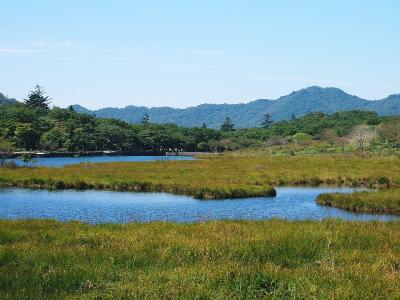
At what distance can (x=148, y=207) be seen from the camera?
3756cm

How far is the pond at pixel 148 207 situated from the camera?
3167cm

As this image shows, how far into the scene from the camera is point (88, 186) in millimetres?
53156

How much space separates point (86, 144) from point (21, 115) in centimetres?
2451

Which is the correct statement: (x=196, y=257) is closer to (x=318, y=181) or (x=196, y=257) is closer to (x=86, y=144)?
(x=318, y=181)

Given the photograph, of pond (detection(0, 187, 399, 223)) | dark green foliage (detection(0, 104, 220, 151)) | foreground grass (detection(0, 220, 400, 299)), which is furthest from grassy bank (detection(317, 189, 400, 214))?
dark green foliage (detection(0, 104, 220, 151))

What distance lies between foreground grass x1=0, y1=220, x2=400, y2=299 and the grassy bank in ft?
64.1

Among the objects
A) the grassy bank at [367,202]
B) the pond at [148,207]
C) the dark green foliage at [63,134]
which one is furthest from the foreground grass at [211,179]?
the dark green foliage at [63,134]

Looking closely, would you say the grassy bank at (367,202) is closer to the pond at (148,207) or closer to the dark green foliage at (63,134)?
the pond at (148,207)

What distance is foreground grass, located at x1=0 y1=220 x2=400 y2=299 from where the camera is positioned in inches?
357

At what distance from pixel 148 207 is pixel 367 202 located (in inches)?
639

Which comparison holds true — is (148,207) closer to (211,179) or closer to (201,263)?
(211,179)

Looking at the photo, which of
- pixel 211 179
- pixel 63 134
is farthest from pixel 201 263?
pixel 63 134

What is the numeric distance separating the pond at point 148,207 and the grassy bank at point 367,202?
3.78ft

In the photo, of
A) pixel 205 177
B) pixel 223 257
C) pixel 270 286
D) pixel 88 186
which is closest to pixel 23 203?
pixel 88 186
